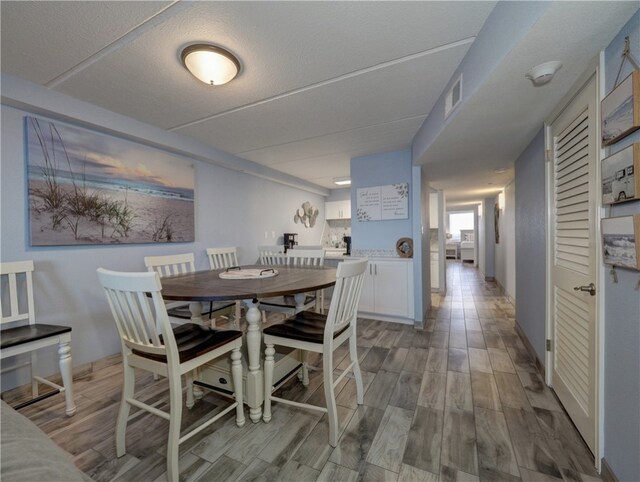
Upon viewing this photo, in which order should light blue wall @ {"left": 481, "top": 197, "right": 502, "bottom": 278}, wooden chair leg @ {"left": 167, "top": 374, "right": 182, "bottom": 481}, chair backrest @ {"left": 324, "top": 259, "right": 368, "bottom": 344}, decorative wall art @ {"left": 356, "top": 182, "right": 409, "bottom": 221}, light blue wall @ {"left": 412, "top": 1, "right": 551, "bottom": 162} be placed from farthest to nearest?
1. light blue wall @ {"left": 481, "top": 197, "right": 502, "bottom": 278}
2. decorative wall art @ {"left": 356, "top": 182, "right": 409, "bottom": 221}
3. chair backrest @ {"left": 324, "top": 259, "right": 368, "bottom": 344}
4. wooden chair leg @ {"left": 167, "top": 374, "right": 182, "bottom": 481}
5. light blue wall @ {"left": 412, "top": 1, "right": 551, "bottom": 162}

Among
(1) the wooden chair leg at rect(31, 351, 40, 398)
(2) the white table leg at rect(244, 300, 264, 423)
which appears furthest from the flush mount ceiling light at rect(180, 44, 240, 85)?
(1) the wooden chair leg at rect(31, 351, 40, 398)

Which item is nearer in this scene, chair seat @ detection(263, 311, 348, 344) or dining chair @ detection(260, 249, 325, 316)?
chair seat @ detection(263, 311, 348, 344)

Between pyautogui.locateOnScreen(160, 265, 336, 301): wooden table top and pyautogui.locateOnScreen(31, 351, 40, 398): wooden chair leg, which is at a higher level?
pyautogui.locateOnScreen(160, 265, 336, 301): wooden table top

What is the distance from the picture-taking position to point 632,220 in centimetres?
99

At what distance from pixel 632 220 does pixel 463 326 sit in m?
2.59

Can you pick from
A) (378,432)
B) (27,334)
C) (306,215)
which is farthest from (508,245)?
(27,334)

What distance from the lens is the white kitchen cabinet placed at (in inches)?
131

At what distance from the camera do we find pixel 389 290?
3432 mm

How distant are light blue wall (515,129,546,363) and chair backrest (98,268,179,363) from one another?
2.55 metres

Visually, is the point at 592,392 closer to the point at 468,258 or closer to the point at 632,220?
the point at 632,220

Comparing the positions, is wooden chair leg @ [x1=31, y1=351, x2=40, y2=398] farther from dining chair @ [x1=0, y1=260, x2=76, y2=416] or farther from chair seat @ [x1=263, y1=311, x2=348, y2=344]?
chair seat @ [x1=263, y1=311, x2=348, y2=344]

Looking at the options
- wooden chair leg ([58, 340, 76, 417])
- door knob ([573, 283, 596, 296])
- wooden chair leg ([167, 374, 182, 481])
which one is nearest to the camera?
wooden chair leg ([167, 374, 182, 481])

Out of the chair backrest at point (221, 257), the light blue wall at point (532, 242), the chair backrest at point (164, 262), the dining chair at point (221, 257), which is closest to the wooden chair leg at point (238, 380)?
the chair backrest at point (164, 262)

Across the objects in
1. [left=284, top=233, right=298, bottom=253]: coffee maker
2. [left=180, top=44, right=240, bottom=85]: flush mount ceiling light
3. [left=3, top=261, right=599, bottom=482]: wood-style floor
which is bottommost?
[left=3, top=261, right=599, bottom=482]: wood-style floor
